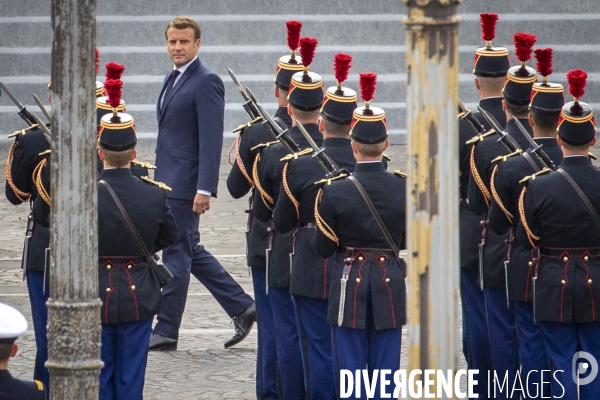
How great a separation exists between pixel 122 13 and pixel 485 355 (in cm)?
1281

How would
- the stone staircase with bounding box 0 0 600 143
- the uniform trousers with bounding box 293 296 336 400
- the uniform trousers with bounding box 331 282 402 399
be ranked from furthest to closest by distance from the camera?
the stone staircase with bounding box 0 0 600 143 → the uniform trousers with bounding box 293 296 336 400 → the uniform trousers with bounding box 331 282 402 399

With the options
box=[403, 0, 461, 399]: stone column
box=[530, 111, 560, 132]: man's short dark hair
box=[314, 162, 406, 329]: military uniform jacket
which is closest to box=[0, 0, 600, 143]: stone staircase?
box=[530, 111, 560, 132]: man's short dark hair

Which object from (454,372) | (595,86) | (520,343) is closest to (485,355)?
(520,343)

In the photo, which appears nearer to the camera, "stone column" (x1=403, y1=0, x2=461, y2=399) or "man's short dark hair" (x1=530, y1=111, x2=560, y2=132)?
"stone column" (x1=403, y1=0, x2=461, y2=399)

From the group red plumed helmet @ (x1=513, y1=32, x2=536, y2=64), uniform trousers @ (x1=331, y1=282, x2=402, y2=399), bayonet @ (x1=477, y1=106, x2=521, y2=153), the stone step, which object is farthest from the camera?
the stone step

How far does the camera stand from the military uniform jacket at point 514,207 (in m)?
6.90

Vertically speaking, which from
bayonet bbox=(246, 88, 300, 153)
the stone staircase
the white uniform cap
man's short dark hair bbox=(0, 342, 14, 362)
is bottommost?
the stone staircase

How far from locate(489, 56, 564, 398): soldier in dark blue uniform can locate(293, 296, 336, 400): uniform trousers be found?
988 mm

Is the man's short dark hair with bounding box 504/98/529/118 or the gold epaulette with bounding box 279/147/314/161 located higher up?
the man's short dark hair with bounding box 504/98/529/118

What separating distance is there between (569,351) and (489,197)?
1124mm

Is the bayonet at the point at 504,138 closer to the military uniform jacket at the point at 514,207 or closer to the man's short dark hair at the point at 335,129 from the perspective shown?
the military uniform jacket at the point at 514,207

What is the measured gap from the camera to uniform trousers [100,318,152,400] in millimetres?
6559

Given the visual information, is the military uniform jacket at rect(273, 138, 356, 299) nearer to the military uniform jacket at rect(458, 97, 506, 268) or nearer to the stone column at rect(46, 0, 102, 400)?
the military uniform jacket at rect(458, 97, 506, 268)

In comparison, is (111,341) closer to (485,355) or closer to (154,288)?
(154,288)
